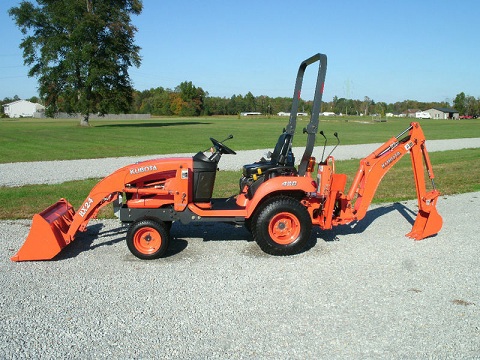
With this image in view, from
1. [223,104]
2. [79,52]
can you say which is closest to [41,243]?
[79,52]

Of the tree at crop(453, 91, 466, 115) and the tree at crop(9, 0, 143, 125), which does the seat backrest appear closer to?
the tree at crop(9, 0, 143, 125)

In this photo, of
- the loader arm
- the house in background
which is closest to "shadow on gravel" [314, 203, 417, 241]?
the loader arm

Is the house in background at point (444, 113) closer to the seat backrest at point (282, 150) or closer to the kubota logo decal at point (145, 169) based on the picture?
the seat backrest at point (282, 150)

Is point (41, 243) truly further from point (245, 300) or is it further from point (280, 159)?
point (280, 159)

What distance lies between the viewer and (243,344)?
3.87 m

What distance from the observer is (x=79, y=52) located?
161 ft

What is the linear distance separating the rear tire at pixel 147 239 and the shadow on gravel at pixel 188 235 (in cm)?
28

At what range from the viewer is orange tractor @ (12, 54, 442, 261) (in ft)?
19.7

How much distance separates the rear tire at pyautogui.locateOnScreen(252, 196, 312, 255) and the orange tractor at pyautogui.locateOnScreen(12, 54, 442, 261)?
0.01m

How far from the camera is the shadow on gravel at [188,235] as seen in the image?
661cm

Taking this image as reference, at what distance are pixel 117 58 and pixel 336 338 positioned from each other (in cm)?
5205

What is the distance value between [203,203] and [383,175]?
2.61 meters

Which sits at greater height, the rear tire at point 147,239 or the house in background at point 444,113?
the house in background at point 444,113

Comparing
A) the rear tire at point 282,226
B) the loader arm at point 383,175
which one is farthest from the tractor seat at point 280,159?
the loader arm at point 383,175
